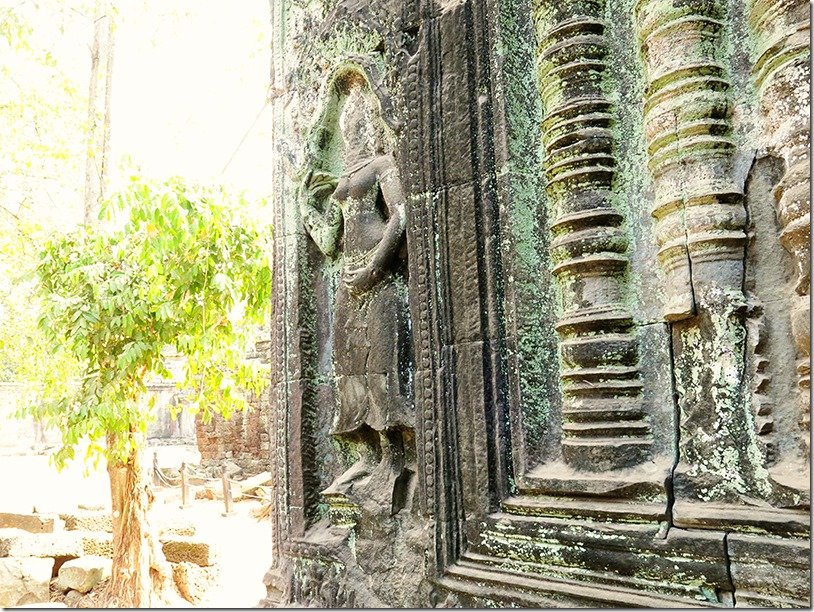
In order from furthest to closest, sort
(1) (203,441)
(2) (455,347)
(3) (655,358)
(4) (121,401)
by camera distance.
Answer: (1) (203,441) → (4) (121,401) → (2) (455,347) → (3) (655,358)

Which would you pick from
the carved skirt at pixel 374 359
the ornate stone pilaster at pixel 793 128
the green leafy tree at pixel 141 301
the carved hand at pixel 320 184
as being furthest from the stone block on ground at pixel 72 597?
the ornate stone pilaster at pixel 793 128

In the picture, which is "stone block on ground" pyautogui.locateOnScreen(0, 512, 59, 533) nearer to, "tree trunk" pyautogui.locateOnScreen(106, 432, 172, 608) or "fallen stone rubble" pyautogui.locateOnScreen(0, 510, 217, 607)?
"fallen stone rubble" pyautogui.locateOnScreen(0, 510, 217, 607)

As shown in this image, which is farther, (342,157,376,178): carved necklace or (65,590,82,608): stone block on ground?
(65,590,82,608): stone block on ground

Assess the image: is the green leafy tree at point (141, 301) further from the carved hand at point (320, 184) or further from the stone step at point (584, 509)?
the stone step at point (584, 509)

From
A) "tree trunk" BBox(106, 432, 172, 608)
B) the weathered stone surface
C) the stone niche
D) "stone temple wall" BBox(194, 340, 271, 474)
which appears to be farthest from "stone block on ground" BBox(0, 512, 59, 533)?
the stone niche

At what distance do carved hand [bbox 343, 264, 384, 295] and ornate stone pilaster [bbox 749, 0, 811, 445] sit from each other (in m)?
1.43

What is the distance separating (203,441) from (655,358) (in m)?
14.6

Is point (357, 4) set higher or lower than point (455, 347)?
higher

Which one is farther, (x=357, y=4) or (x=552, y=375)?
(x=357, y=4)

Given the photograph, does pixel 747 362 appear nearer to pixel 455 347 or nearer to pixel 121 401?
pixel 455 347

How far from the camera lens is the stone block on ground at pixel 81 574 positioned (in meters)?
6.85

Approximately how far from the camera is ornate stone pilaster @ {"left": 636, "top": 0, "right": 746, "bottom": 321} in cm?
177

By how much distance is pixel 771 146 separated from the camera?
5.69 feet

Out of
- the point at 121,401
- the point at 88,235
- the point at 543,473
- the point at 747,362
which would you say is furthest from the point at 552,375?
the point at 88,235
